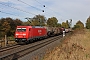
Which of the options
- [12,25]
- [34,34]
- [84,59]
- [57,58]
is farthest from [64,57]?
[12,25]

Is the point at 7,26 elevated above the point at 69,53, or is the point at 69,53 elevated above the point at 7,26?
the point at 7,26

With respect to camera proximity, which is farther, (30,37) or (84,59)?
(30,37)

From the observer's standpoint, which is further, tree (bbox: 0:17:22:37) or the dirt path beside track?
tree (bbox: 0:17:22:37)

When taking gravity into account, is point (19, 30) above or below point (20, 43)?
above

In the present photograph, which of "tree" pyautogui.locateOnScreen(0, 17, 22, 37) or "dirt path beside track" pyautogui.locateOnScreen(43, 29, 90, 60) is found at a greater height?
"tree" pyautogui.locateOnScreen(0, 17, 22, 37)

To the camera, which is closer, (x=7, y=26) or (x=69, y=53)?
(x=69, y=53)

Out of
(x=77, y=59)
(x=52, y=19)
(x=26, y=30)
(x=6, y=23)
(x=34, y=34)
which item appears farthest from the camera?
(x=52, y=19)

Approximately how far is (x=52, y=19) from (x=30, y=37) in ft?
299

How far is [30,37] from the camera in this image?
28.5 metres

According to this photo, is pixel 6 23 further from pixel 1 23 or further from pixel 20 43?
pixel 20 43

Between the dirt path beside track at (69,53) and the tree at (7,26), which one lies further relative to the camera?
the tree at (7,26)

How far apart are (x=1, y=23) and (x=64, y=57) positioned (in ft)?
237

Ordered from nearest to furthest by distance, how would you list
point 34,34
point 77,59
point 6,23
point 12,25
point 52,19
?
point 77,59
point 34,34
point 6,23
point 12,25
point 52,19

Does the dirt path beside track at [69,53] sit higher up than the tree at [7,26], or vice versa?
the tree at [7,26]
